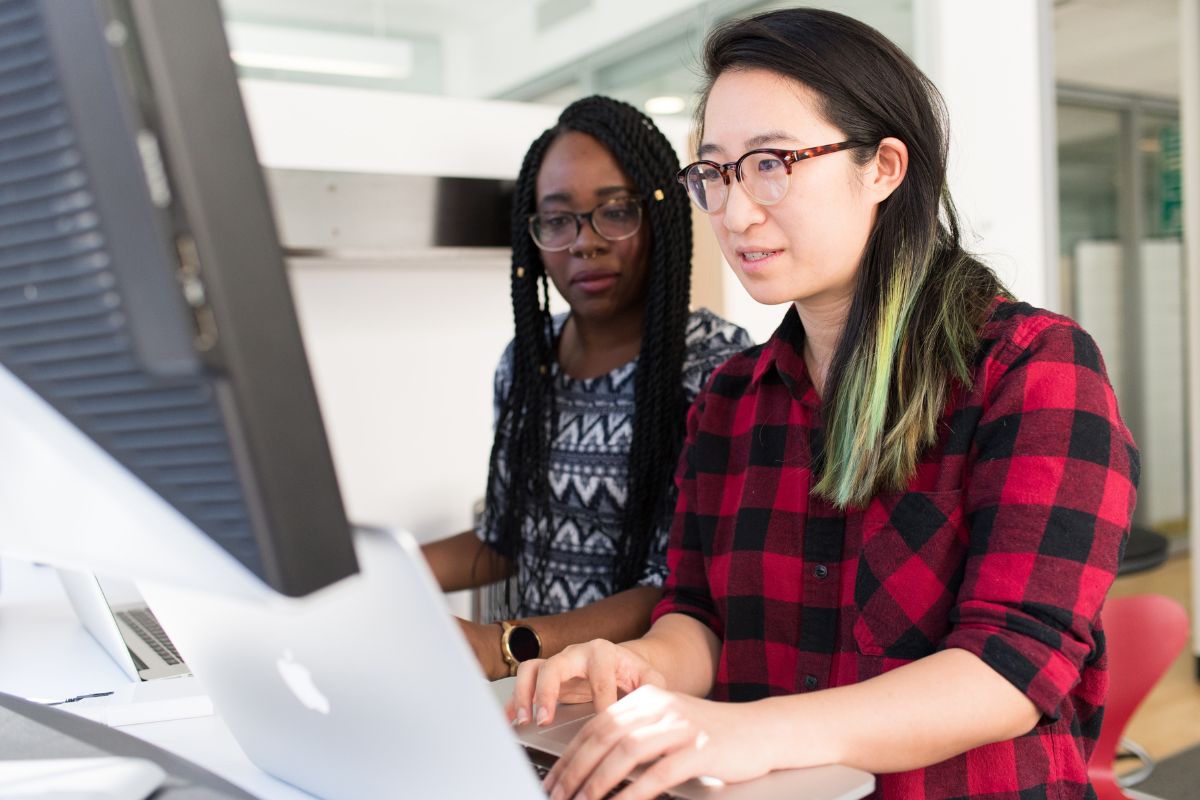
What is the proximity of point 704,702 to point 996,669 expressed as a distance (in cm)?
27

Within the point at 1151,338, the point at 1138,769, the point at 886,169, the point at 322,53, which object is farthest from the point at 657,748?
the point at 1151,338

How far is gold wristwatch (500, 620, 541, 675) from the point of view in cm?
124

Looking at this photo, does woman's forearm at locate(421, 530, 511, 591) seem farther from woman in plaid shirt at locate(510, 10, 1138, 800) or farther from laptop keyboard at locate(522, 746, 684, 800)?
laptop keyboard at locate(522, 746, 684, 800)

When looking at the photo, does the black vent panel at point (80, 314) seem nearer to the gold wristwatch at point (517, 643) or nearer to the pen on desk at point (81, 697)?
the pen on desk at point (81, 697)

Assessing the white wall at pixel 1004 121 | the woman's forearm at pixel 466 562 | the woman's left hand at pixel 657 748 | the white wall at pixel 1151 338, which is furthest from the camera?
the white wall at pixel 1151 338

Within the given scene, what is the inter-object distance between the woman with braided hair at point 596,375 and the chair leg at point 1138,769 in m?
1.45

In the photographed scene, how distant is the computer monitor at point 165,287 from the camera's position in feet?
1.18

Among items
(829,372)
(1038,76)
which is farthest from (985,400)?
(1038,76)

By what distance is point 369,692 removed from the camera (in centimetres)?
52

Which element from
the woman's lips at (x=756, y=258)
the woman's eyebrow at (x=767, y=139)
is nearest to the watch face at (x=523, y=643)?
the woman's lips at (x=756, y=258)

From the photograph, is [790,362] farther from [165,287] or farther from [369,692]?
[165,287]

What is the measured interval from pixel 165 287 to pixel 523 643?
3.14 ft

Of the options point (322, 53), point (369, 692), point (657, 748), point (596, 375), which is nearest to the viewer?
point (369, 692)

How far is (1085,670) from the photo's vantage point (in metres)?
1.03
